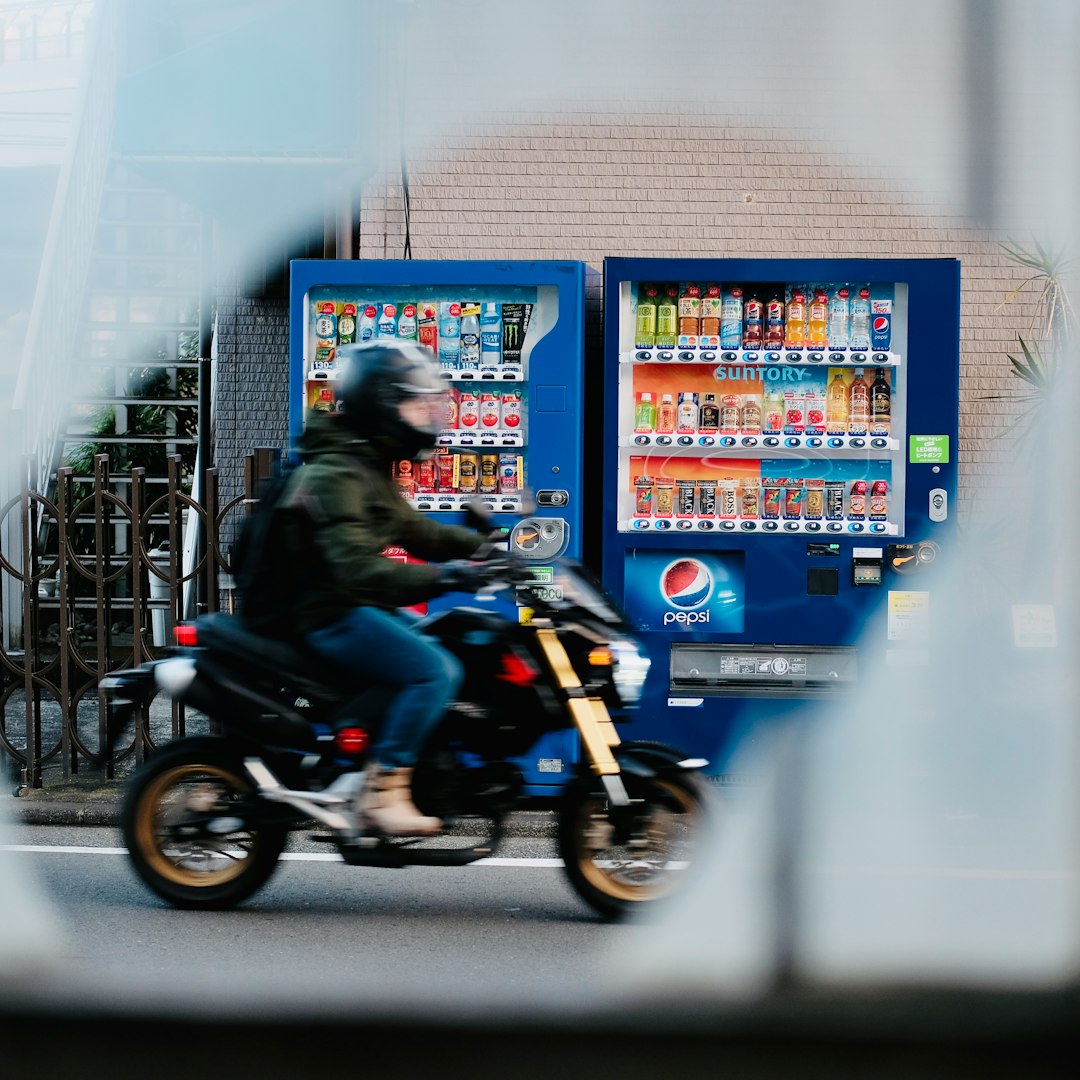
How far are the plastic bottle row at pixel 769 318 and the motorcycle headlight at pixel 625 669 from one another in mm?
2391

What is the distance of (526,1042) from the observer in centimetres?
168

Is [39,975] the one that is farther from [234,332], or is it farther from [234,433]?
[234,433]

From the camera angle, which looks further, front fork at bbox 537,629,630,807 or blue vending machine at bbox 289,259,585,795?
blue vending machine at bbox 289,259,585,795

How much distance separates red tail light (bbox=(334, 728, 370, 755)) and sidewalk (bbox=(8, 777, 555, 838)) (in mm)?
1521

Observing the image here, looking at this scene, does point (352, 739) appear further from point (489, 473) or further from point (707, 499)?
point (707, 499)

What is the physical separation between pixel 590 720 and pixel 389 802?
639 millimetres

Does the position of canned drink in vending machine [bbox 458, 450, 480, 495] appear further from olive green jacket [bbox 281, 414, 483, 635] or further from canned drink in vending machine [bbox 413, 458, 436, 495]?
olive green jacket [bbox 281, 414, 483, 635]

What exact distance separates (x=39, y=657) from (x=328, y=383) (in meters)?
2.03

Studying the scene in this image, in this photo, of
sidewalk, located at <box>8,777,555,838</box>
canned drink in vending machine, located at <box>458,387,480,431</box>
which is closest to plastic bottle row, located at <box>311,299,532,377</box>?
canned drink in vending machine, located at <box>458,387,480,431</box>

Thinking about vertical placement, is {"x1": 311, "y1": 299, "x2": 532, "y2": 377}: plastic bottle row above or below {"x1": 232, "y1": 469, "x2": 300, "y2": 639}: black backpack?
above

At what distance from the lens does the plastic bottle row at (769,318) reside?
6.06m

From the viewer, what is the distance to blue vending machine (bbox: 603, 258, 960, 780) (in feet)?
19.7

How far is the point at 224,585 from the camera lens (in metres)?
6.93

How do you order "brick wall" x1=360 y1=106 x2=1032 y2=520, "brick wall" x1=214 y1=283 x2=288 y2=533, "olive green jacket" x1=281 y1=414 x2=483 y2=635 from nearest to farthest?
"brick wall" x1=360 y1=106 x2=1032 y2=520 → "olive green jacket" x1=281 y1=414 x2=483 y2=635 → "brick wall" x1=214 y1=283 x2=288 y2=533
